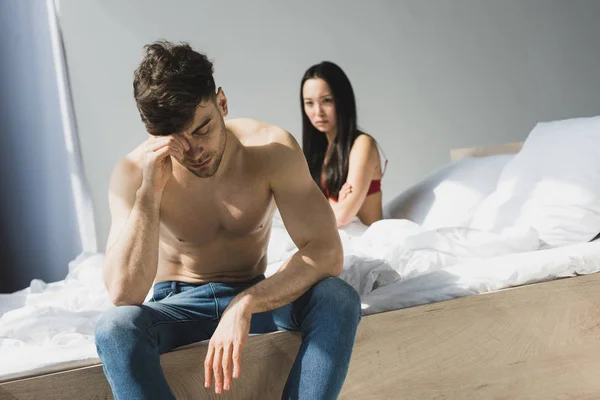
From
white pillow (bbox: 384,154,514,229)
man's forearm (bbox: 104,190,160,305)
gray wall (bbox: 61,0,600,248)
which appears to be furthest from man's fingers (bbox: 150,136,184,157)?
gray wall (bbox: 61,0,600,248)

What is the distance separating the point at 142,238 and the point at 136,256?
4cm

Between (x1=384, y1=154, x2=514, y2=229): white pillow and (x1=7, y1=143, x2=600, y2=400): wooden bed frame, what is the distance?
0.75m

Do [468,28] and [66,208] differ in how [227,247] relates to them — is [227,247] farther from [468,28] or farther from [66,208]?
[468,28]

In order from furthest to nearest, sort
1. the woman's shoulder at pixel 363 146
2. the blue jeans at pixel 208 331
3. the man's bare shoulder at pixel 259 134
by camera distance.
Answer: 1. the woman's shoulder at pixel 363 146
2. the man's bare shoulder at pixel 259 134
3. the blue jeans at pixel 208 331

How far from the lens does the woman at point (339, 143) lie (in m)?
2.74

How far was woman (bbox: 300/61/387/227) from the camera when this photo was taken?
2.74 m

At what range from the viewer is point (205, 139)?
150cm

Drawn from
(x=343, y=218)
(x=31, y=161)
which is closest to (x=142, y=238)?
(x=343, y=218)

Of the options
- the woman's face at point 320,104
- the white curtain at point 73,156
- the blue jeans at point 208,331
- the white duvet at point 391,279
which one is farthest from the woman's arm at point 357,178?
the white curtain at point 73,156

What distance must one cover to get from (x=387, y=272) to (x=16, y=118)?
221 centimetres

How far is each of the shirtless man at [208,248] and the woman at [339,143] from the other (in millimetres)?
1048

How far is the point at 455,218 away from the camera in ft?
8.38

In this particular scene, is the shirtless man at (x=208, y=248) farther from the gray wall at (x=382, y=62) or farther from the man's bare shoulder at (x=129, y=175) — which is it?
the gray wall at (x=382, y=62)

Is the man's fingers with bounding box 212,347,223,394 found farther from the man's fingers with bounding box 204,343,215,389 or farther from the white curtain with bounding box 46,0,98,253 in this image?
the white curtain with bounding box 46,0,98,253
